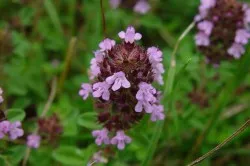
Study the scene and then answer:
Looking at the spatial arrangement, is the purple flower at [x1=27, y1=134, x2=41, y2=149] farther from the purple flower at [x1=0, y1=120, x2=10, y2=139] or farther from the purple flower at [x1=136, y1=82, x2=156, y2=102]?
the purple flower at [x1=136, y1=82, x2=156, y2=102]

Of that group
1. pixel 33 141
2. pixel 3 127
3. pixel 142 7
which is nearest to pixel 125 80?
pixel 3 127

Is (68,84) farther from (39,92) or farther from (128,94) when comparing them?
(128,94)

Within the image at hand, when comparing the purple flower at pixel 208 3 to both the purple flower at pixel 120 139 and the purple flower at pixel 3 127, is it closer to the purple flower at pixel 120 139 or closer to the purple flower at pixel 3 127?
the purple flower at pixel 120 139

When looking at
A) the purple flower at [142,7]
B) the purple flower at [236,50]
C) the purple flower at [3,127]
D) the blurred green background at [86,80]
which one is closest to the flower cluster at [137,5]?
the purple flower at [142,7]

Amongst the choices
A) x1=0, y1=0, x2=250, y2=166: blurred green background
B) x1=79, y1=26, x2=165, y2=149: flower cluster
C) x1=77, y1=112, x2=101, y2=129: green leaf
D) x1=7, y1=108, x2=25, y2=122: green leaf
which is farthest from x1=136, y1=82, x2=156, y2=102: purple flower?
x1=7, y1=108, x2=25, y2=122: green leaf

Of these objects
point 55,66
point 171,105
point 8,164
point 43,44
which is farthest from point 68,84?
point 8,164

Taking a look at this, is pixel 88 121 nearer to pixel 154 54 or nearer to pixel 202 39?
pixel 154 54
